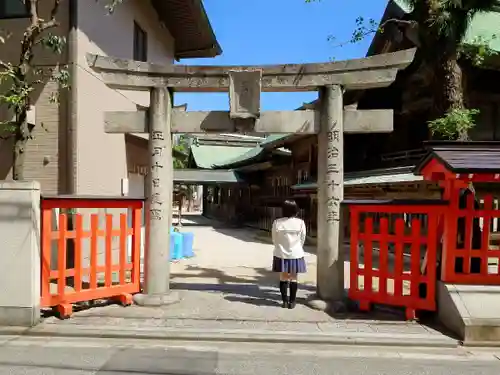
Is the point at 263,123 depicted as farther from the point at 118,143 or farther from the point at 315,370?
the point at 118,143

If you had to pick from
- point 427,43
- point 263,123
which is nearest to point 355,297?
point 263,123

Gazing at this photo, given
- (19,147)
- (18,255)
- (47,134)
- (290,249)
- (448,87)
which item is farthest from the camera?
(47,134)

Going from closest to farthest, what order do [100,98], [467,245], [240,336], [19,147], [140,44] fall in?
[240,336] < [467,245] < [19,147] < [100,98] < [140,44]

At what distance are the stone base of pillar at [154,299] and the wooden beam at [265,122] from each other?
282 centimetres

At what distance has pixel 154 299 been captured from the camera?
6.44 m

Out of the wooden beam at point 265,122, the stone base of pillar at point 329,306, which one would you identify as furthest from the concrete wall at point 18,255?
the stone base of pillar at point 329,306

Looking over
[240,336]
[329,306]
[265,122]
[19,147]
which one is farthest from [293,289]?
[19,147]

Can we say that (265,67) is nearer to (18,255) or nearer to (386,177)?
(18,255)

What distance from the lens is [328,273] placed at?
20.9ft

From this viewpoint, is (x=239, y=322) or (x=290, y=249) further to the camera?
(x=290, y=249)

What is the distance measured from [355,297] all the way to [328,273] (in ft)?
1.81

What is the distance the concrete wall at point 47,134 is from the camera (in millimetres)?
8492

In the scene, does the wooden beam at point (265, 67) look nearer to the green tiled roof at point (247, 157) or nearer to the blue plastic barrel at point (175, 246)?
the blue plastic barrel at point (175, 246)

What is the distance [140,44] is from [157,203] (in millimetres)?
7517
